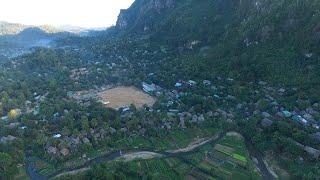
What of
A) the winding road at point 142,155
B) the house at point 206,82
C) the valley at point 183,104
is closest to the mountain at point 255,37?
the valley at point 183,104

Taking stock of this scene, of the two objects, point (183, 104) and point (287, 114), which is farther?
point (183, 104)

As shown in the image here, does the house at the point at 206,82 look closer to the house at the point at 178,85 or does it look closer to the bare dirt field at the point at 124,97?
the house at the point at 178,85

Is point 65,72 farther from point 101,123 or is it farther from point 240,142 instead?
point 240,142

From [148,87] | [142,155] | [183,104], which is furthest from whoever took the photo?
[148,87]

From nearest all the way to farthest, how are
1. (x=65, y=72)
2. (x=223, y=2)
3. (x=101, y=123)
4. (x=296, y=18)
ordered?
(x=101, y=123) < (x=296, y=18) < (x=65, y=72) < (x=223, y=2)

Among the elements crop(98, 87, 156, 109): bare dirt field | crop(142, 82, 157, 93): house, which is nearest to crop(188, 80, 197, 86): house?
crop(142, 82, 157, 93): house

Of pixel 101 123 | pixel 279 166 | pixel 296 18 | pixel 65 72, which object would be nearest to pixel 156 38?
pixel 65 72

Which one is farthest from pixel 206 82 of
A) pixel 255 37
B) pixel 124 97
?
pixel 255 37

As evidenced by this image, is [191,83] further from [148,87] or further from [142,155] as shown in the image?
[142,155]
